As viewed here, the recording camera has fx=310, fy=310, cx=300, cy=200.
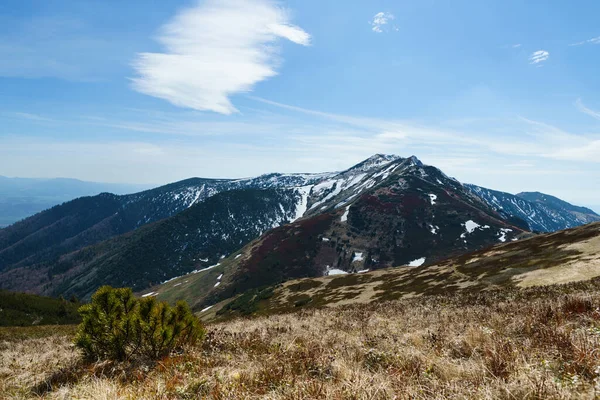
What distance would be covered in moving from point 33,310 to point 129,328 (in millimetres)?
68421

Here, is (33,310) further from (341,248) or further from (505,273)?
(341,248)

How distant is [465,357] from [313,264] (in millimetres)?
162441

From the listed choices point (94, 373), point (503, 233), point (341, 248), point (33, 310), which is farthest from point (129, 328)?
point (503, 233)

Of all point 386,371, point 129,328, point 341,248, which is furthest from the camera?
point 341,248

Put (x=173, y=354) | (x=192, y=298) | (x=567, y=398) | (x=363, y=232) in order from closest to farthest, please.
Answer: (x=567, y=398) → (x=173, y=354) → (x=192, y=298) → (x=363, y=232)

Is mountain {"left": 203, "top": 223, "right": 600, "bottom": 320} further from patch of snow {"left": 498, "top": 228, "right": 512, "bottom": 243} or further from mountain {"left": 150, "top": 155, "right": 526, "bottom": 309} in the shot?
patch of snow {"left": 498, "top": 228, "right": 512, "bottom": 243}

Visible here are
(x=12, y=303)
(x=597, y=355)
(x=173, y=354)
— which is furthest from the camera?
(x=12, y=303)

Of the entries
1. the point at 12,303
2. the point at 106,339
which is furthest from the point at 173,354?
the point at 12,303

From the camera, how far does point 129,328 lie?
930 cm

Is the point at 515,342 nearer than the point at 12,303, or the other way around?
the point at 515,342

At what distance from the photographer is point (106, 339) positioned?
31.3ft

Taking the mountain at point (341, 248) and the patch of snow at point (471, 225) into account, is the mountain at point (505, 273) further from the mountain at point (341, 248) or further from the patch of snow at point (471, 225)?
the patch of snow at point (471, 225)

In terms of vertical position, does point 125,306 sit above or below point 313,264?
above

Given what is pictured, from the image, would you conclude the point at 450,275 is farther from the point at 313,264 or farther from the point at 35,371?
the point at 313,264
